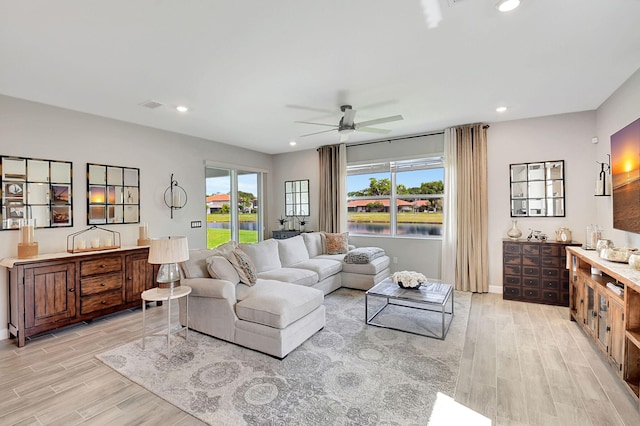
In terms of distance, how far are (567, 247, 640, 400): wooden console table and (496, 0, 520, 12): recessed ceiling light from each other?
84.1 inches

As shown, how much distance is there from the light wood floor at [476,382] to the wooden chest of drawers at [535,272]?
801 mm

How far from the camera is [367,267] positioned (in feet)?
16.7

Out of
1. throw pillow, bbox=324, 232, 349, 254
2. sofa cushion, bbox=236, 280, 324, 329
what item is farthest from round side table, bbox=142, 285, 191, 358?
throw pillow, bbox=324, 232, 349, 254

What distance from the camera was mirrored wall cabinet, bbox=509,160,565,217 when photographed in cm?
458

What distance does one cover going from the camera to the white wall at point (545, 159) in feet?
14.4

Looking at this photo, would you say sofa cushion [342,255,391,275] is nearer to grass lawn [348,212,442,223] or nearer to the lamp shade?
grass lawn [348,212,442,223]

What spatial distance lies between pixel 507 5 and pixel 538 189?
11.9 ft

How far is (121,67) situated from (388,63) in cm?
256

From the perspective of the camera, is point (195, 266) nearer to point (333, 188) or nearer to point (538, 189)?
point (333, 188)

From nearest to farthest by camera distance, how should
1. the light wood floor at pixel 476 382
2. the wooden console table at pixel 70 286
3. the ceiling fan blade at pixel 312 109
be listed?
the light wood floor at pixel 476 382
the wooden console table at pixel 70 286
the ceiling fan blade at pixel 312 109

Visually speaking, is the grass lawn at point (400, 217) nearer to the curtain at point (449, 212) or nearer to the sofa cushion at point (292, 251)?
the curtain at point (449, 212)

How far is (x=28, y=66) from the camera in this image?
2791 mm

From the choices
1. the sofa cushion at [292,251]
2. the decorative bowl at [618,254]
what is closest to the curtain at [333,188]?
the sofa cushion at [292,251]

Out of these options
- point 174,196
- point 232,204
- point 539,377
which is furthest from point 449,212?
point 174,196
